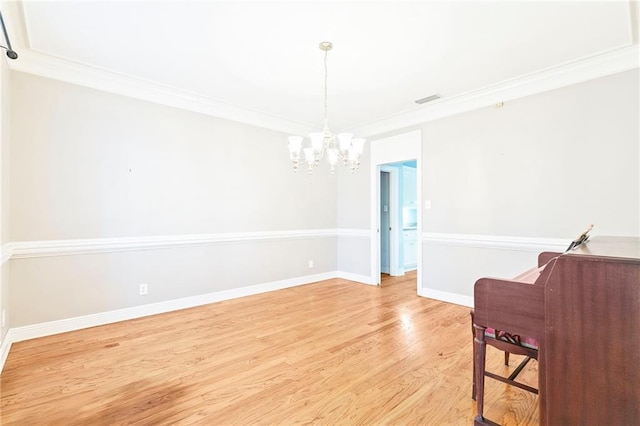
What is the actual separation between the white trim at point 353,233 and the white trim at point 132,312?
1318 millimetres

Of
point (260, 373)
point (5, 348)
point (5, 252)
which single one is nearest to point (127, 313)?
point (5, 348)

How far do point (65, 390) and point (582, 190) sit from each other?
4.87 m

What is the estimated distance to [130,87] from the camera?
341cm

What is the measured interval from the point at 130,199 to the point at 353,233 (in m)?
3.51

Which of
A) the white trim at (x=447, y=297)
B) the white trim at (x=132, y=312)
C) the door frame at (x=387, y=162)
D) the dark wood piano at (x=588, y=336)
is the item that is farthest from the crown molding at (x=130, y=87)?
the dark wood piano at (x=588, y=336)

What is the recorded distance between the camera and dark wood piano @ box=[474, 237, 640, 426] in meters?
1.19

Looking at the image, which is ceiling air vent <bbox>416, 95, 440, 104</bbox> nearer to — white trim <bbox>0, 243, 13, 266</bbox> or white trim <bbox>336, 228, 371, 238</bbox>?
white trim <bbox>336, 228, 371, 238</bbox>

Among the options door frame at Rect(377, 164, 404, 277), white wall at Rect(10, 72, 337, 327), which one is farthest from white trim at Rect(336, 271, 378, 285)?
white wall at Rect(10, 72, 337, 327)

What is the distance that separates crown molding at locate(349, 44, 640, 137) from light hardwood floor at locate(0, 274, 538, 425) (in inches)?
106

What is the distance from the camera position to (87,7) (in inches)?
88.5

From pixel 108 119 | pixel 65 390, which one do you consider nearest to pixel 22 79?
pixel 108 119

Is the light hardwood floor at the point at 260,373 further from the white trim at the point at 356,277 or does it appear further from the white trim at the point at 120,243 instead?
the white trim at the point at 356,277

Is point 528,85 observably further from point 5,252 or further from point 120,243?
point 5,252

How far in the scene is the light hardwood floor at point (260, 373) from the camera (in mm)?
1811
